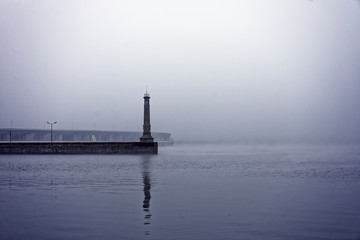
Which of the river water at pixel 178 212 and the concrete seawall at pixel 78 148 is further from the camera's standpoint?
the concrete seawall at pixel 78 148

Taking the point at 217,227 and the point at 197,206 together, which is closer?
the point at 217,227

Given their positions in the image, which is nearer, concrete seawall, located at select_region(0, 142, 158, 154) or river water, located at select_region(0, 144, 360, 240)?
river water, located at select_region(0, 144, 360, 240)

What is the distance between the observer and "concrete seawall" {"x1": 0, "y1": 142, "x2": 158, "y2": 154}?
88562 mm

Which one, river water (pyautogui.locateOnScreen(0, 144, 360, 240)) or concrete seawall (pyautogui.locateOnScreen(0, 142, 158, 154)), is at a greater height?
concrete seawall (pyautogui.locateOnScreen(0, 142, 158, 154))

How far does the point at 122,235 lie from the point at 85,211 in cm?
502

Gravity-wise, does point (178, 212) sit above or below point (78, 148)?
below

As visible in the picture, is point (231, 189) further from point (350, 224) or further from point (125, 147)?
point (125, 147)

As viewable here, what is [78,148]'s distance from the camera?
9162 cm

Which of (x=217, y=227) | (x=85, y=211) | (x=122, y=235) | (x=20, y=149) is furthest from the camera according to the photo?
(x=20, y=149)

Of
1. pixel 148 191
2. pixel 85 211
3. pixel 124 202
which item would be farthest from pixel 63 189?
pixel 85 211

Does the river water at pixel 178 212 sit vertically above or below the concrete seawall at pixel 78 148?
below

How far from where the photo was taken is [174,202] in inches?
817

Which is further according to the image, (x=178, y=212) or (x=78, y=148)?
(x=78, y=148)

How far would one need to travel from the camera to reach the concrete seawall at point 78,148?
3487 inches
